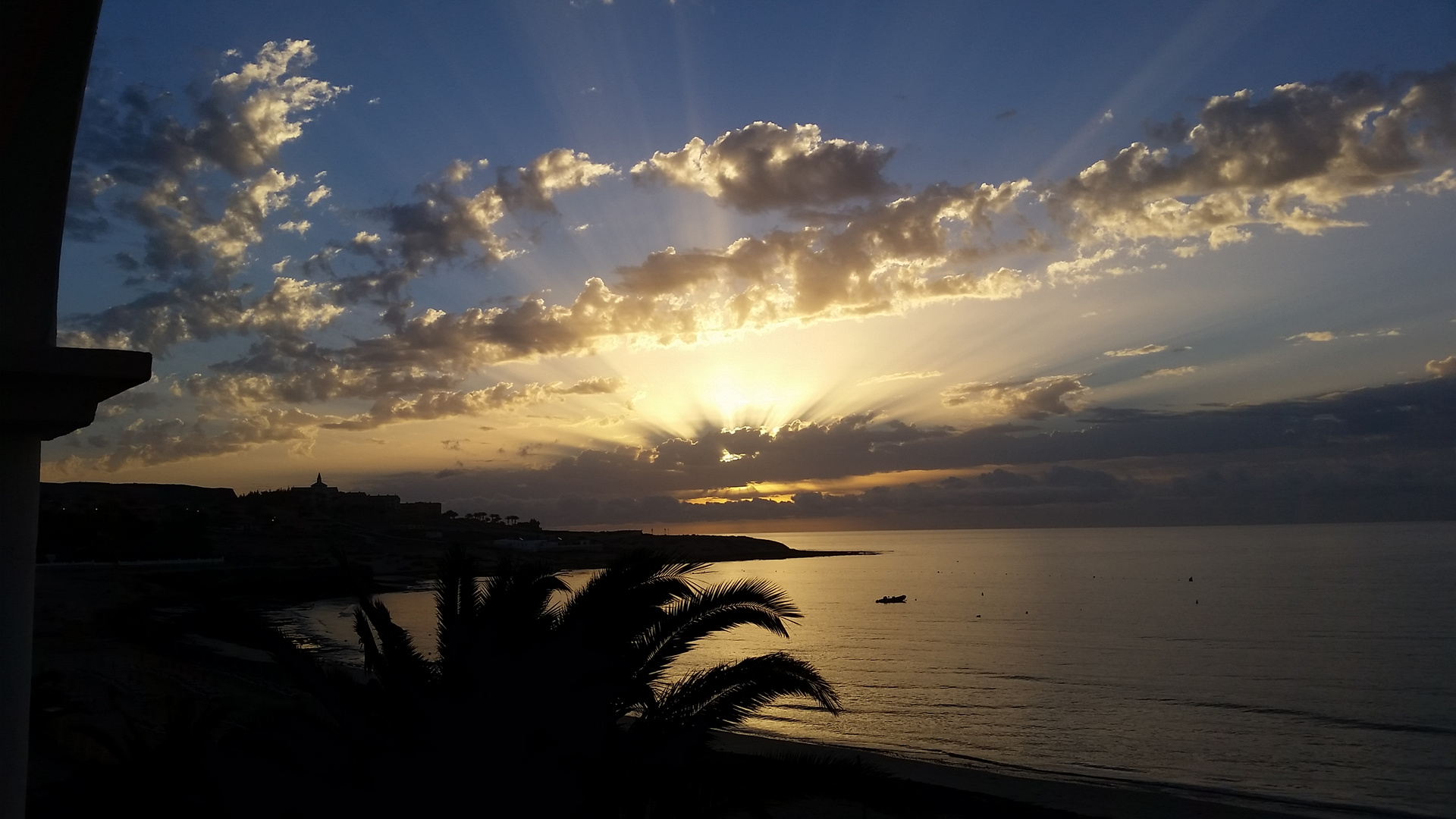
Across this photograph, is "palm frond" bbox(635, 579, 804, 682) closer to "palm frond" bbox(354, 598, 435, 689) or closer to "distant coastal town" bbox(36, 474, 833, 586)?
"palm frond" bbox(354, 598, 435, 689)

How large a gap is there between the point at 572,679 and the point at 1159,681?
1524 inches

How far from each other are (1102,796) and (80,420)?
21.7 metres

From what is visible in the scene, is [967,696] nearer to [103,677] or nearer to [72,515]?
[103,677]

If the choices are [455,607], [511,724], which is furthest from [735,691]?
[455,607]

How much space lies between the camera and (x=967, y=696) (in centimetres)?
3581

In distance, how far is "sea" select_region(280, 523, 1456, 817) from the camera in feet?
81.0

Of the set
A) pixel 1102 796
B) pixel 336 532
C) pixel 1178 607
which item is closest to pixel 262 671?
pixel 1102 796

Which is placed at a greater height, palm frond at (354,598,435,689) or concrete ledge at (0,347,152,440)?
concrete ledge at (0,347,152,440)

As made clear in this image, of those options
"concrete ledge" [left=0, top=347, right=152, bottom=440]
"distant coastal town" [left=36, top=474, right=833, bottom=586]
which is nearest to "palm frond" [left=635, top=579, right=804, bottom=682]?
"concrete ledge" [left=0, top=347, right=152, bottom=440]

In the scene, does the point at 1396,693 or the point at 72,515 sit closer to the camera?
the point at 1396,693

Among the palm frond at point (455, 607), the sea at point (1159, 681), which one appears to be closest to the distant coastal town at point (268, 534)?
the sea at point (1159, 681)

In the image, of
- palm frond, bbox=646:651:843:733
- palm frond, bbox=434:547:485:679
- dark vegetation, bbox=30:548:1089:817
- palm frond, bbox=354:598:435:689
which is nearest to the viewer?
dark vegetation, bbox=30:548:1089:817

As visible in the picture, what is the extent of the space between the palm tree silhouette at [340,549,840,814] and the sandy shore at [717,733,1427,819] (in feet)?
35.6

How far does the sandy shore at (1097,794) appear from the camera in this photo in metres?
19.6
